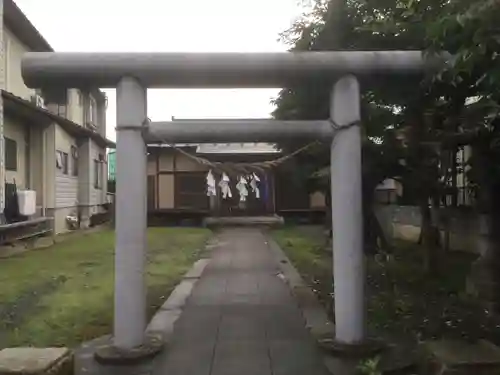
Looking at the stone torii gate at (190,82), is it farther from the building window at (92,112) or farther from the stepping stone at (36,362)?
the building window at (92,112)

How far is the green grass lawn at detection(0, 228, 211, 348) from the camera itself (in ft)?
23.6

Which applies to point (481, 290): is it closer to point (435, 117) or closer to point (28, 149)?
point (435, 117)

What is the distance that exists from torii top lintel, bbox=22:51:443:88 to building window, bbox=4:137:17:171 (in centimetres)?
1245

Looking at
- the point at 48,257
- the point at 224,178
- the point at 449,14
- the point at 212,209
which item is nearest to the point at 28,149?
the point at 48,257

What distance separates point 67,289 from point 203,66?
5864mm

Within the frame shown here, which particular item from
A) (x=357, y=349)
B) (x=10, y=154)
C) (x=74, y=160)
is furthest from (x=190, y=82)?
(x=74, y=160)

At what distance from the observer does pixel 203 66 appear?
5.73m

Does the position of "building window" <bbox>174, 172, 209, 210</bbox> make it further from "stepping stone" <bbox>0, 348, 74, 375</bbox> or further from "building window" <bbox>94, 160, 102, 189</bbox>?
"stepping stone" <bbox>0, 348, 74, 375</bbox>

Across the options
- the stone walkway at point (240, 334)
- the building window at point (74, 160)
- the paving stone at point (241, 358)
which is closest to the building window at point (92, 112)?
the building window at point (74, 160)

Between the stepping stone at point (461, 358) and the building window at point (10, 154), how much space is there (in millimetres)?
15274

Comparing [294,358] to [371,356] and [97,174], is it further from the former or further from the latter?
[97,174]

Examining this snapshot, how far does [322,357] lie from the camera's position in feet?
19.1

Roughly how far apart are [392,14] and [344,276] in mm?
3910

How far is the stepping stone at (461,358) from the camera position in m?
4.35
